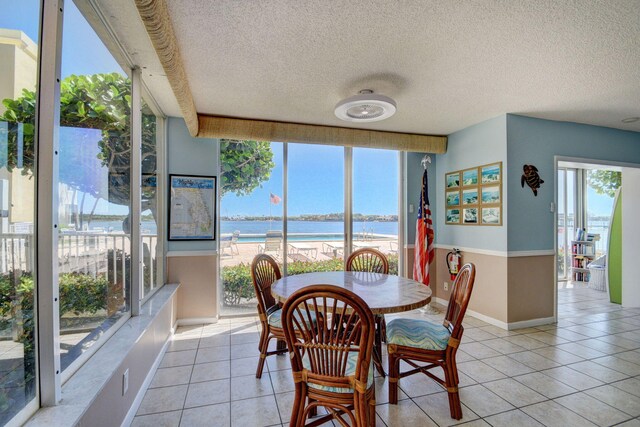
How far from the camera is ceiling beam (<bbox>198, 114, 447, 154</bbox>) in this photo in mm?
3588

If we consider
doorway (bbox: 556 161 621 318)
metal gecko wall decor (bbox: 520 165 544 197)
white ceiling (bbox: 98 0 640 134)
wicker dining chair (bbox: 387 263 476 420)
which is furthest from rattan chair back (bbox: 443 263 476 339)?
doorway (bbox: 556 161 621 318)

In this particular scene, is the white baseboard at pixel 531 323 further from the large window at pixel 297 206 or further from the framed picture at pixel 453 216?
the large window at pixel 297 206

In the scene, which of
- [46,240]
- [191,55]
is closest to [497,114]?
[191,55]

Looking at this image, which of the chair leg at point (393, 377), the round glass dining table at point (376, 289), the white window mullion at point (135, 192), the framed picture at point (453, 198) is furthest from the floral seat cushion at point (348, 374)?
the framed picture at point (453, 198)

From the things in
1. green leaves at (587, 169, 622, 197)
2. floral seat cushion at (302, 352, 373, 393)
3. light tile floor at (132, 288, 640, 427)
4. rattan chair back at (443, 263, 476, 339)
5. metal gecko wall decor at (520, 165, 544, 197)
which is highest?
green leaves at (587, 169, 622, 197)

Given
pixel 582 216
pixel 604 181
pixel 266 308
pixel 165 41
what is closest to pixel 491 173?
pixel 266 308

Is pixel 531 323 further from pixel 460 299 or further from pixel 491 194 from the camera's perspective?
pixel 460 299

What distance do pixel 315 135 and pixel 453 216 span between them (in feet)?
7.53

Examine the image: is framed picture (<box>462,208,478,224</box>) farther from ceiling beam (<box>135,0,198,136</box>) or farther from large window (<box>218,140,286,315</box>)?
ceiling beam (<box>135,0,198,136</box>)

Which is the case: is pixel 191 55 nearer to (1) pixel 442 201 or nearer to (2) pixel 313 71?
(2) pixel 313 71

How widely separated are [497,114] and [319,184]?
2.36 m

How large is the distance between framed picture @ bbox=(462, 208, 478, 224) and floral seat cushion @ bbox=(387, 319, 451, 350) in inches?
87.6

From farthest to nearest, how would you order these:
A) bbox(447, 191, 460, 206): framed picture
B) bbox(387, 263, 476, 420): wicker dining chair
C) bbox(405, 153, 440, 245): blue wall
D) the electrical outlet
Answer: bbox(405, 153, 440, 245): blue wall < bbox(447, 191, 460, 206): framed picture < bbox(387, 263, 476, 420): wicker dining chair < the electrical outlet

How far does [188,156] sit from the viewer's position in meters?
3.72
